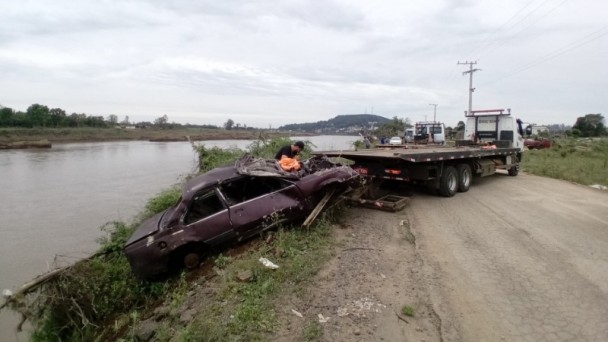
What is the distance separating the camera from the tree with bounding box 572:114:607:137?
2510 inches

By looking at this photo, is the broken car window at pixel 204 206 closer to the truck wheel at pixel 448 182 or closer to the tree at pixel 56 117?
the truck wheel at pixel 448 182

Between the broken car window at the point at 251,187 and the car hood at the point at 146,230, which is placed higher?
the broken car window at the point at 251,187

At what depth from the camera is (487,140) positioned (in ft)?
50.1

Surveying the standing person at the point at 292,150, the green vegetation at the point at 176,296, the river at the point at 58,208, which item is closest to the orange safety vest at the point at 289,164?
the standing person at the point at 292,150

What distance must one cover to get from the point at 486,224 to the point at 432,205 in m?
1.66

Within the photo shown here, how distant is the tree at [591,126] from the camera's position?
209 ft

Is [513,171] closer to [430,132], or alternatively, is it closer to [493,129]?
[493,129]

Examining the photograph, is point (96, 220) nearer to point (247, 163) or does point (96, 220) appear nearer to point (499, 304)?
point (247, 163)

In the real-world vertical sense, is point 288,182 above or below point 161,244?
above

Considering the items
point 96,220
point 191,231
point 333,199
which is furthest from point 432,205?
point 96,220

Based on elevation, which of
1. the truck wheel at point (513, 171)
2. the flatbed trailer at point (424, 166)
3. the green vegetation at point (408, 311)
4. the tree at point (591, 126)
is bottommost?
the green vegetation at point (408, 311)

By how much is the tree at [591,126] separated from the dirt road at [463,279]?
68485 mm

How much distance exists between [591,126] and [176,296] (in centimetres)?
7677

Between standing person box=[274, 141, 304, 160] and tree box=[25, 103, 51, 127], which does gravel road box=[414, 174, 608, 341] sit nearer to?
standing person box=[274, 141, 304, 160]
